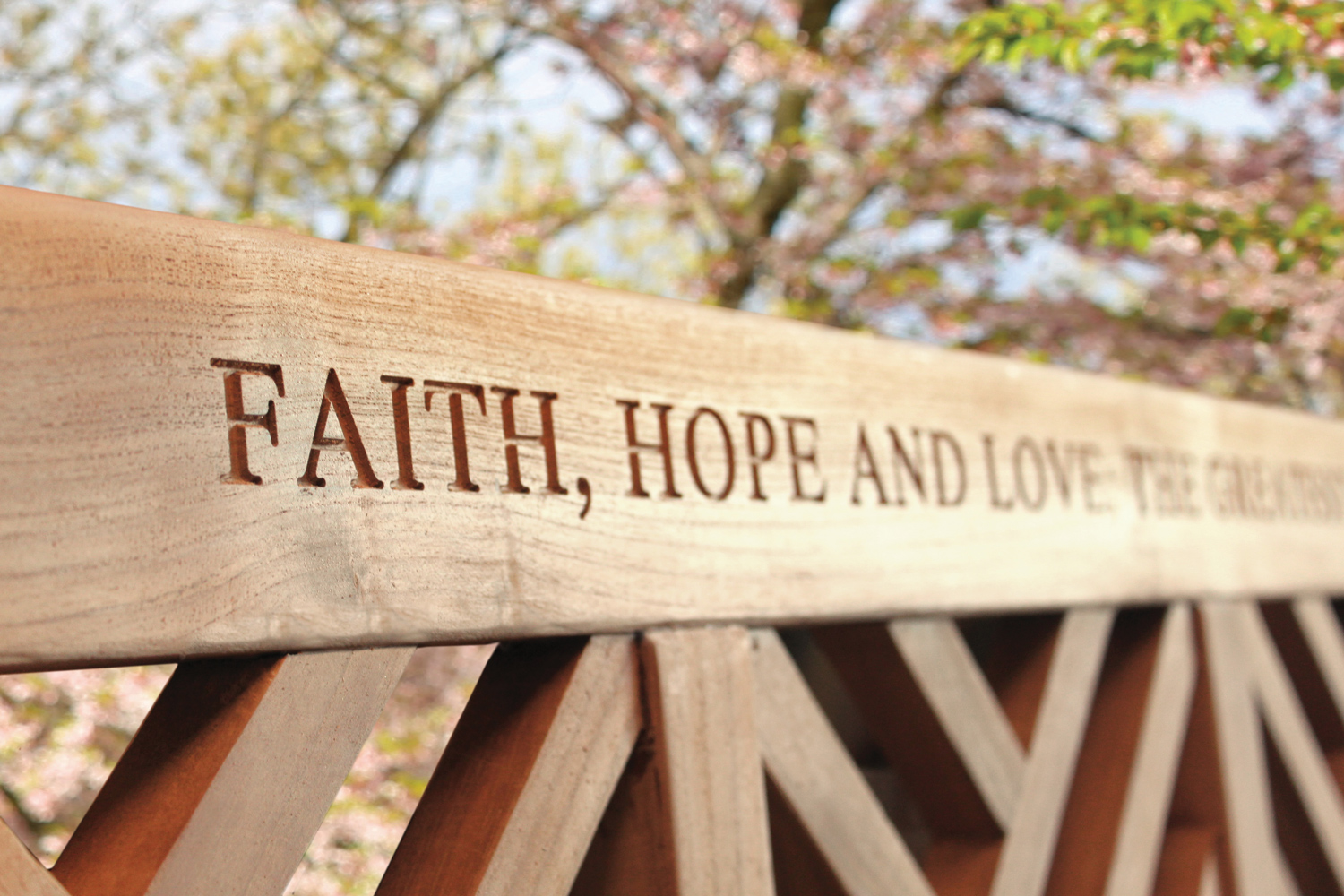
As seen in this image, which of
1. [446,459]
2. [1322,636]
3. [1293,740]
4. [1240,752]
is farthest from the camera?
[1322,636]

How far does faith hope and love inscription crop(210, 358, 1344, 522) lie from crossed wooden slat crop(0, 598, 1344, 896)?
15cm

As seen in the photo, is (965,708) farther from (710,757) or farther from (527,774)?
(527,774)

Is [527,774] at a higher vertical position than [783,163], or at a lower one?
lower

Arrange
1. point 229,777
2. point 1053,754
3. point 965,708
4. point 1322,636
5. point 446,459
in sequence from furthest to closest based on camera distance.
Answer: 1. point 1322,636
2. point 1053,754
3. point 965,708
4. point 446,459
5. point 229,777

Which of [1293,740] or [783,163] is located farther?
[783,163]

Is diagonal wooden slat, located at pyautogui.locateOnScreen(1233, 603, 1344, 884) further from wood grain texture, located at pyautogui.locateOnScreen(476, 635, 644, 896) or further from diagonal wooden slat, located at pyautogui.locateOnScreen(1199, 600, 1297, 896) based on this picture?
wood grain texture, located at pyautogui.locateOnScreen(476, 635, 644, 896)

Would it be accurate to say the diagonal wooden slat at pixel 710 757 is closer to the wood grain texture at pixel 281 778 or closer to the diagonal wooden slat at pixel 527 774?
the diagonal wooden slat at pixel 527 774

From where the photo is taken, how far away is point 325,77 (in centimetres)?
555

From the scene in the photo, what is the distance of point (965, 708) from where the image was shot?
4.71 feet

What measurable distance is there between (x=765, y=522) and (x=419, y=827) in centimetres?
44

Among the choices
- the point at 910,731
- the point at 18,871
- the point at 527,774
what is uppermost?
the point at 910,731

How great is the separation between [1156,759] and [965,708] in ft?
1.34

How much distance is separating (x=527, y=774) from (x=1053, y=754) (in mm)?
815

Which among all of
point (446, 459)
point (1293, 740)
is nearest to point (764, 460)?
point (446, 459)
